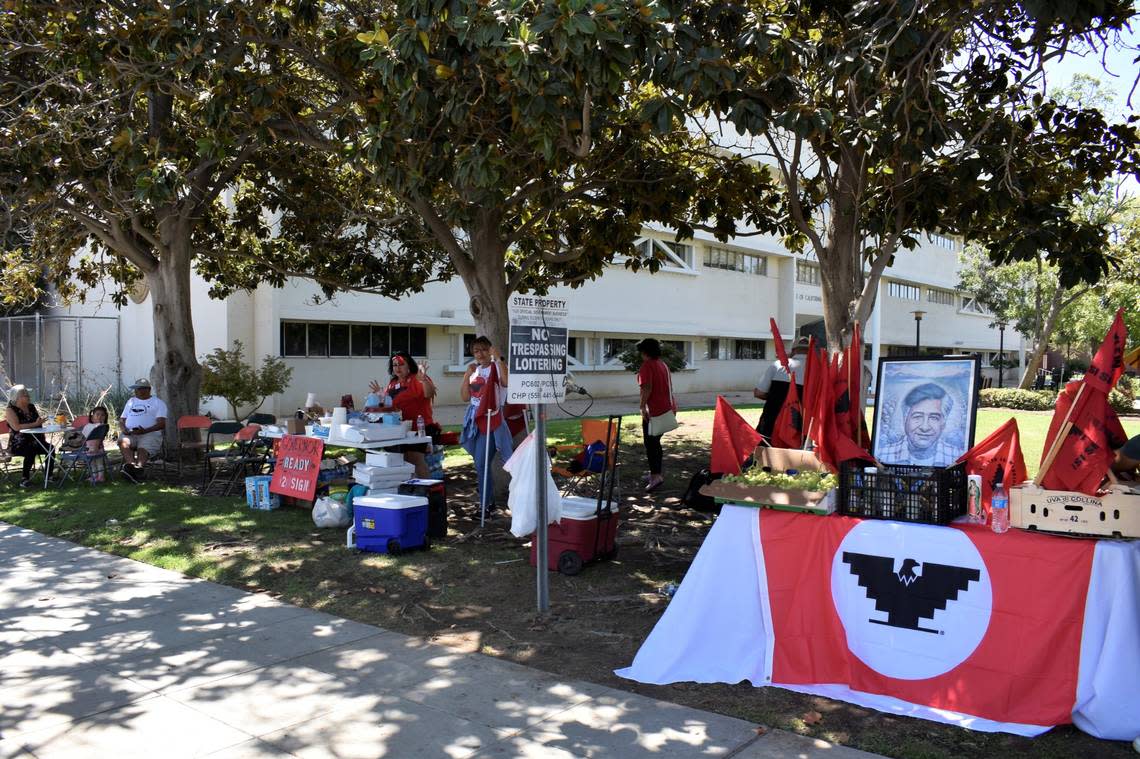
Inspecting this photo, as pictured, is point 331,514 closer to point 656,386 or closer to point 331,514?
point 331,514

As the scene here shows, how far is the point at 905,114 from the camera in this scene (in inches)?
277

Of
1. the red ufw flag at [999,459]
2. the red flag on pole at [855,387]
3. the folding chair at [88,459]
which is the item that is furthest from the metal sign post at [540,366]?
the folding chair at [88,459]

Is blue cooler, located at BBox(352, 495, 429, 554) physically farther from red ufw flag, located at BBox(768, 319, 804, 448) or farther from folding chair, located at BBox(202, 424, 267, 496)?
folding chair, located at BBox(202, 424, 267, 496)

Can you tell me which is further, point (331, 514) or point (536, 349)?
point (331, 514)

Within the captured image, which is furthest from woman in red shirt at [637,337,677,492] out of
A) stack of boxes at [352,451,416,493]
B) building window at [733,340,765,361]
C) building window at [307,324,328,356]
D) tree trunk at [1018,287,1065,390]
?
building window at [733,340,765,361]

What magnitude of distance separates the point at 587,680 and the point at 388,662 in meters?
1.20

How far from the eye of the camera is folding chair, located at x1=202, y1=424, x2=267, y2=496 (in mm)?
10922

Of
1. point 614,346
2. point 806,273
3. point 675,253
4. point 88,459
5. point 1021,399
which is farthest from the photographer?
point 806,273

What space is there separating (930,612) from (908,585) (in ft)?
0.52

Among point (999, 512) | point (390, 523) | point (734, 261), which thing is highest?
point (734, 261)

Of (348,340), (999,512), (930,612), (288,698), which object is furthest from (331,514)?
(348,340)

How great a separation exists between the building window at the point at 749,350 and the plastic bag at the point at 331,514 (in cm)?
3090

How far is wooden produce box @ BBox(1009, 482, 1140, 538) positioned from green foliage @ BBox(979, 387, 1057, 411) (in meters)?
25.0

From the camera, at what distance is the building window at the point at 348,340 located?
22748 mm
